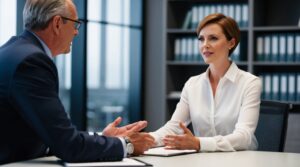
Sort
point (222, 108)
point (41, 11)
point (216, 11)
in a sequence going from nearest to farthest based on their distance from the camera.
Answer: point (41, 11), point (222, 108), point (216, 11)

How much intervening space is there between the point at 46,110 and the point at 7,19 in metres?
2.30

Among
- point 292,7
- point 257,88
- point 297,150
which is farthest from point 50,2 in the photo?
point 292,7

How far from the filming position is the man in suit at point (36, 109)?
6.32ft

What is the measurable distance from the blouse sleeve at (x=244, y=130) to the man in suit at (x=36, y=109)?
504 millimetres

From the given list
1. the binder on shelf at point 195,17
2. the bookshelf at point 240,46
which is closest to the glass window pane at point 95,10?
the bookshelf at point 240,46

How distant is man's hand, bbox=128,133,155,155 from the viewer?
2221mm

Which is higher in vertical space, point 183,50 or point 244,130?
point 183,50

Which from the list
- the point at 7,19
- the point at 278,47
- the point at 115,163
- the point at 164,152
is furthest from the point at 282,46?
the point at 115,163

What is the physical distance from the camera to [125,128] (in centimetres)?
238

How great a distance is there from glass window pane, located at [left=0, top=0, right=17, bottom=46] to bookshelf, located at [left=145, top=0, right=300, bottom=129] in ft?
5.32

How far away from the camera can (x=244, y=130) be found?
104 inches

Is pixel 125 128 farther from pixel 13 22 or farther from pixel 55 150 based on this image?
pixel 13 22

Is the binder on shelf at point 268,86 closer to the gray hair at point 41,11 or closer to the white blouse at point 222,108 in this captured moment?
the white blouse at point 222,108

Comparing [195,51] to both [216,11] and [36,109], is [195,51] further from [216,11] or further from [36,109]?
[36,109]
